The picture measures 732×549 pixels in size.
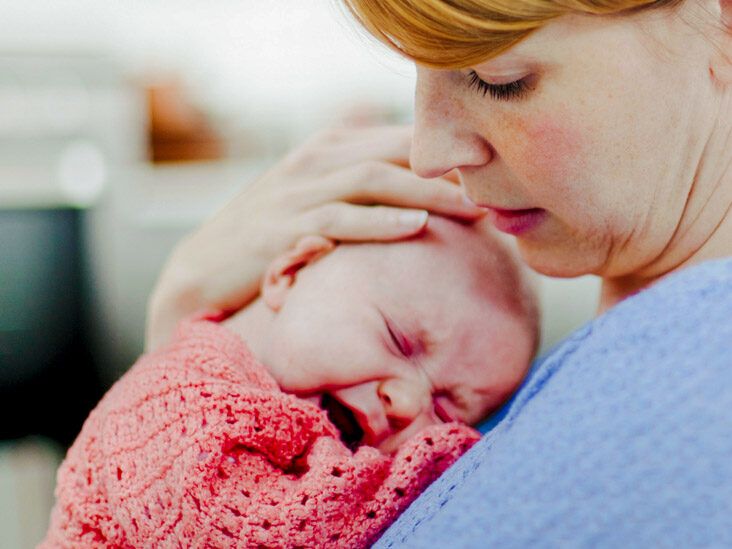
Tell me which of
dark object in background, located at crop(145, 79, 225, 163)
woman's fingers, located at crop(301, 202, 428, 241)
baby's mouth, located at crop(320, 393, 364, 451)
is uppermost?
woman's fingers, located at crop(301, 202, 428, 241)

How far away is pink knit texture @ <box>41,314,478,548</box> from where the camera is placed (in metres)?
0.76

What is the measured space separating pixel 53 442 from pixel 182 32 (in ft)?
6.56

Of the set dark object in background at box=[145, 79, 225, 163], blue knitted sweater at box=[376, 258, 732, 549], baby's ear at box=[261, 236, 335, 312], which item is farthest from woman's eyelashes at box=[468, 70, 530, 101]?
dark object in background at box=[145, 79, 225, 163]

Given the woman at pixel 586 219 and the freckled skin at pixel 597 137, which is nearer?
the woman at pixel 586 219

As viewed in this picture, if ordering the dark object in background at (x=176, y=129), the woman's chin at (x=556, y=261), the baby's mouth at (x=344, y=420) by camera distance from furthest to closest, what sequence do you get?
the dark object in background at (x=176, y=129) → the baby's mouth at (x=344, y=420) → the woman's chin at (x=556, y=261)

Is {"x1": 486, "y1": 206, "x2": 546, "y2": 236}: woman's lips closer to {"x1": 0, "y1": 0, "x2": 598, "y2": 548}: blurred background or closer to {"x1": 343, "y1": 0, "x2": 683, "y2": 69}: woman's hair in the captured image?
{"x1": 343, "y1": 0, "x2": 683, "y2": 69}: woman's hair

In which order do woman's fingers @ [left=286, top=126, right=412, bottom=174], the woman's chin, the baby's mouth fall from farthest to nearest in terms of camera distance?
woman's fingers @ [left=286, top=126, right=412, bottom=174] → the baby's mouth → the woman's chin

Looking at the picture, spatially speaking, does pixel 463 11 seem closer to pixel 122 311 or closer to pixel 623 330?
pixel 623 330

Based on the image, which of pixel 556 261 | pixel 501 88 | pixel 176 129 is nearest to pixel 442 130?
pixel 501 88

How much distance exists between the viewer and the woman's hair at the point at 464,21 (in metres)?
0.66

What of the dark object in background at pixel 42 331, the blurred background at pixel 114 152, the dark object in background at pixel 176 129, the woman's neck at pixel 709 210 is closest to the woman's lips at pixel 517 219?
the woman's neck at pixel 709 210

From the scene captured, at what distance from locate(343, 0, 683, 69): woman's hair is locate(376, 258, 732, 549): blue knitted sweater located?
0.24 m

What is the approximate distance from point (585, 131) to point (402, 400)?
0.38 meters

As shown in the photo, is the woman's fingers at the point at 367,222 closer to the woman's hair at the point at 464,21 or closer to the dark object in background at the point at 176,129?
the woman's hair at the point at 464,21
